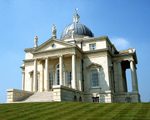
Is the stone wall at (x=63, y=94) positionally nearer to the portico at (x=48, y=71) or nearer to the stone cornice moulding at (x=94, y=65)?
the portico at (x=48, y=71)

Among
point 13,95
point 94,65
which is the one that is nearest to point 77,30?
point 94,65

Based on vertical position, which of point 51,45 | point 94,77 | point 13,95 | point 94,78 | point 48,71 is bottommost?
point 13,95

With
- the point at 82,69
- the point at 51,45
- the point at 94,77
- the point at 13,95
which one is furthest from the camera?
the point at 82,69

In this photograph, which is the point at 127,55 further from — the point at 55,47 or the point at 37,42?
the point at 37,42

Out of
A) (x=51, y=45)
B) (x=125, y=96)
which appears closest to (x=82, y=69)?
(x=51, y=45)

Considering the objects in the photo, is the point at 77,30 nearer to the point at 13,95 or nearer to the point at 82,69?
the point at 82,69

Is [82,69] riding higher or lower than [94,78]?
higher

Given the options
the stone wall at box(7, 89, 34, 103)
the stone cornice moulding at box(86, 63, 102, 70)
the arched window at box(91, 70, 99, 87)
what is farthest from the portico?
the stone wall at box(7, 89, 34, 103)

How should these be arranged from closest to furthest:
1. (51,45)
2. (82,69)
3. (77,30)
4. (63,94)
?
(63,94) → (51,45) → (82,69) → (77,30)

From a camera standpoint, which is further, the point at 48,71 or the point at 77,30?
the point at 77,30

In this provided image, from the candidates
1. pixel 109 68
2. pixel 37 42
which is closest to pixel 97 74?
pixel 109 68

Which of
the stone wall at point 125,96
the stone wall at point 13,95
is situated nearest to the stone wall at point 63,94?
the stone wall at point 13,95

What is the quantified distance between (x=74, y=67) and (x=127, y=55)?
41.3 feet

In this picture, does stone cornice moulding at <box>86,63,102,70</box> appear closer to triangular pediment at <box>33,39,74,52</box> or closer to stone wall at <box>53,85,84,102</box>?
triangular pediment at <box>33,39,74,52</box>
